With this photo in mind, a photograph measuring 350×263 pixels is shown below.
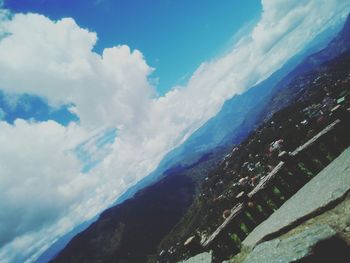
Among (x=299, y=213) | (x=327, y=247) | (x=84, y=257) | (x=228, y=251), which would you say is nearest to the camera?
(x=327, y=247)

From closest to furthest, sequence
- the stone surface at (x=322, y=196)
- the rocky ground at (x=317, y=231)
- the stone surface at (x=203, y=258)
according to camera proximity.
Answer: the rocky ground at (x=317, y=231), the stone surface at (x=322, y=196), the stone surface at (x=203, y=258)

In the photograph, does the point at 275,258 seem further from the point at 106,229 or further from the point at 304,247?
the point at 106,229

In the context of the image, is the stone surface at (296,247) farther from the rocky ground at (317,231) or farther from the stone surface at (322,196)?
the stone surface at (322,196)

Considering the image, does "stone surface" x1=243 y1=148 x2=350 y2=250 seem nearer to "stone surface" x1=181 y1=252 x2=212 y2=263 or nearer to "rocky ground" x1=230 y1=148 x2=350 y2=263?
"rocky ground" x1=230 y1=148 x2=350 y2=263

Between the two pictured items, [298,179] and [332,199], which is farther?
[298,179]

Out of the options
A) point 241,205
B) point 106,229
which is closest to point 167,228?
point 106,229

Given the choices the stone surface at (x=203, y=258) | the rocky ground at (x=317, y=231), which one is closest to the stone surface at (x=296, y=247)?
the rocky ground at (x=317, y=231)

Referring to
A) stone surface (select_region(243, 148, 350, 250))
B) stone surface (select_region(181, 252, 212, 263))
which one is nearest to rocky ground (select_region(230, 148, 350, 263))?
stone surface (select_region(243, 148, 350, 250))

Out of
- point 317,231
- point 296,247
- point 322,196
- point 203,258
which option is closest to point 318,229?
point 317,231
